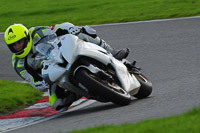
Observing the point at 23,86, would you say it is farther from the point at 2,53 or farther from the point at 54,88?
the point at 2,53

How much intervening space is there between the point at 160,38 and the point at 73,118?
5.50 meters

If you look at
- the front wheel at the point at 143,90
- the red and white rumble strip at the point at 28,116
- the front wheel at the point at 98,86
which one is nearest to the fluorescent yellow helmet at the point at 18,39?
the red and white rumble strip at the point at 28,116

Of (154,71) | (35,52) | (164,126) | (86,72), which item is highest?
(164,126)

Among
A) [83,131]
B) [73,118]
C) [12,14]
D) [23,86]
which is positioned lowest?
[12,14]

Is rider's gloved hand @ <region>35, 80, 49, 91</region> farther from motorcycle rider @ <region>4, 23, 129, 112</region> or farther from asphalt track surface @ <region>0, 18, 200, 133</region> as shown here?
asphalt track surface @ <region>0, 18, 200, 133</region>

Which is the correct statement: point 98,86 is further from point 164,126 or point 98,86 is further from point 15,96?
point 15,96

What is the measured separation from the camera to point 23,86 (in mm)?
8938

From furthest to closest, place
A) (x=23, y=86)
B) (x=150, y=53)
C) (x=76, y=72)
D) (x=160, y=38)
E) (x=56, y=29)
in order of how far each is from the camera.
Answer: (x=160, y=38) < (x=150, y=53) < (x=23, y=86) < (x=56, y=29) < (x=76, y=72)

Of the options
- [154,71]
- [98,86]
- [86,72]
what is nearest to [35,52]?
[86,72]

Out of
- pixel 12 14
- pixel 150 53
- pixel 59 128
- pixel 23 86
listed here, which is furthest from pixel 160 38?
pixel 12 14

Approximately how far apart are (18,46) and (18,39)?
0.11 m

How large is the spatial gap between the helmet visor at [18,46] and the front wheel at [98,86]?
1311 millimetres

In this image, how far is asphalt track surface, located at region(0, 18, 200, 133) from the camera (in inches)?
224

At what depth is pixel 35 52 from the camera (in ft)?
23.5
